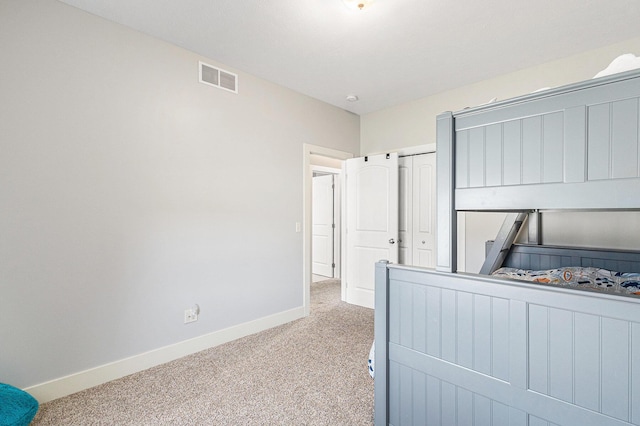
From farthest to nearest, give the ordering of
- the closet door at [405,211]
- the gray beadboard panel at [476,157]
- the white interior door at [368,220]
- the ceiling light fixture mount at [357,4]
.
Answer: the closet door at [405,211] → the white interior door at [368,220] → the ceiling light fixture mount at [357,4] → the gray beadboard panel at [476,157]

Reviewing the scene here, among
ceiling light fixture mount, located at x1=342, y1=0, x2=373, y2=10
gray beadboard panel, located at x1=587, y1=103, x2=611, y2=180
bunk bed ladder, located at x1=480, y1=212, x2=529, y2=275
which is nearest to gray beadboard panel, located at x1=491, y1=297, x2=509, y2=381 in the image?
gray beadboard panel, located at x1=587, y1=103, x2=611, y2=180

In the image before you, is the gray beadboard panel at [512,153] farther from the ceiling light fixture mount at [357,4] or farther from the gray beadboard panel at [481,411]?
the ceiling light fixture mount at [357,4]

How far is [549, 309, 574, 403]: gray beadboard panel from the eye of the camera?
3.58 ft

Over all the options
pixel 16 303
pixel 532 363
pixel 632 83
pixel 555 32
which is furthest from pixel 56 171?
pixel 555 32

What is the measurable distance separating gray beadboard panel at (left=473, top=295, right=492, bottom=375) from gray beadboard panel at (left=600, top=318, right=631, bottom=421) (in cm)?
35

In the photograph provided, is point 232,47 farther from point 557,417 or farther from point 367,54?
point 557,417

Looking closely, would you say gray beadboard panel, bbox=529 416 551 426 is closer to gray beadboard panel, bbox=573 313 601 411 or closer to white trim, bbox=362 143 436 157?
gray beadboard panel, bbox=573 313 601 411

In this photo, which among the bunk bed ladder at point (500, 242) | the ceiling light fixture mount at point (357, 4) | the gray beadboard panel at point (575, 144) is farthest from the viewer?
the bunk bed ladder at point (500, 242)

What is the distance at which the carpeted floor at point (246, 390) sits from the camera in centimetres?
184

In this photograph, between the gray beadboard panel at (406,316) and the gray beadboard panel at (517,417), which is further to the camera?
the gray beadboard panel at (406,316)

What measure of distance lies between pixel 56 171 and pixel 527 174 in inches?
107

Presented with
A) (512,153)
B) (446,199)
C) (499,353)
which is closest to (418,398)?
(499,353)

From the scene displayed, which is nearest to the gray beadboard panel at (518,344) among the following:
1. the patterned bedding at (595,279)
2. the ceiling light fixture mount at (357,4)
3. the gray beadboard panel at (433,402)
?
the gray beadboard panel at (433,402)

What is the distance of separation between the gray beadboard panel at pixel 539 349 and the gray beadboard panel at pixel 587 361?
3.3 inches
